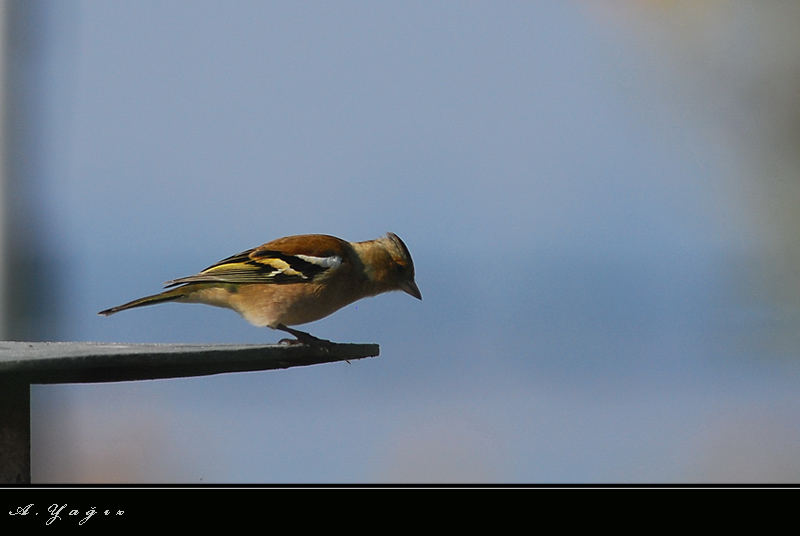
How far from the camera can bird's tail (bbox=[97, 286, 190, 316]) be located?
212cm

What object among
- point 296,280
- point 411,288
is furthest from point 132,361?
point 411,288

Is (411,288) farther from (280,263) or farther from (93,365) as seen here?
(93,365)

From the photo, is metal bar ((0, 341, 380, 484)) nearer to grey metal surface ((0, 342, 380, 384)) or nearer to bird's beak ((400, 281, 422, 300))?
grey metal surface ((0, 342, 380, 384))

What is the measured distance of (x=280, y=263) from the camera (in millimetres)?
2525

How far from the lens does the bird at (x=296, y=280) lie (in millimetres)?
2436

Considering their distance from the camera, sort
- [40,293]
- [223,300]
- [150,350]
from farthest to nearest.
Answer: [40,293], [223,300], [150,350]

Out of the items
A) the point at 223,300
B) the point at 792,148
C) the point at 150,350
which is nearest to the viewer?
the point at 150,350

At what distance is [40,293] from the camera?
152 inches

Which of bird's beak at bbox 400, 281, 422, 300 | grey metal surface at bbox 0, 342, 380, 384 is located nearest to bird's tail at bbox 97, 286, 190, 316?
bird's beak at bbox 400, 281, 422, 300

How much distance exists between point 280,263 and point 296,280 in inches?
3.9
